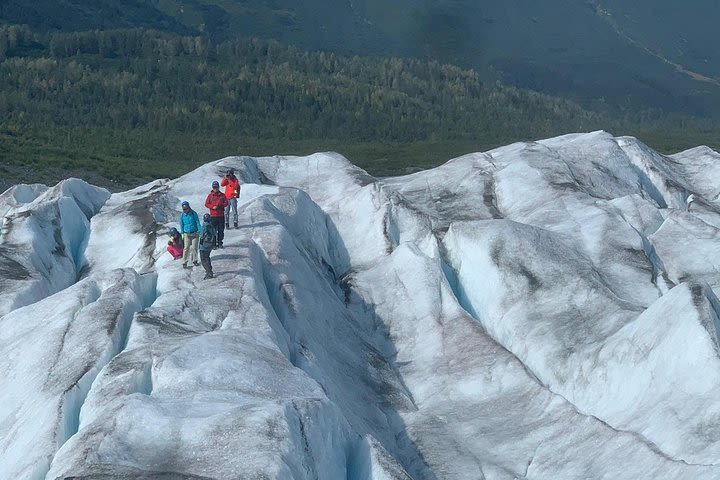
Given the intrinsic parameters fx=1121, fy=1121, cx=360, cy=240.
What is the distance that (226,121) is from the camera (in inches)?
4705

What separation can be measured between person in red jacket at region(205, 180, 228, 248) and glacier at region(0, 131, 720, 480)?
68 cm

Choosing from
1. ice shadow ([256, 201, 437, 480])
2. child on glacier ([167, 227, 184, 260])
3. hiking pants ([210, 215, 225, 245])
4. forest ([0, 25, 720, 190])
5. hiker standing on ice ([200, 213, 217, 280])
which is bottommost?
forest ([0, 25, 720, 190])

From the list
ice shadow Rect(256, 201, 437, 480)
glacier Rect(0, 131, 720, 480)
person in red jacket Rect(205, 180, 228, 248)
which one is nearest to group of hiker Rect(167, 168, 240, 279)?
person in red jacket Rect(205, 180, 228, 248)

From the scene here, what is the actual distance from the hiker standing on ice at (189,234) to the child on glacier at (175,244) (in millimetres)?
1611

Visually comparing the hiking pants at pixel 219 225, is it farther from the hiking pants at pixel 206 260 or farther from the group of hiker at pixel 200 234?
the hiking pants at pixel 206 260

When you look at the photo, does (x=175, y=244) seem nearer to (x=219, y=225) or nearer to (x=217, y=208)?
(x=219, y=225)

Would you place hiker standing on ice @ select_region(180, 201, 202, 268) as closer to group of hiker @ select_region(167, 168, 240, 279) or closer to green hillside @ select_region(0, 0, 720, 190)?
group of hiker @ select_region(167, 168, 240, 279)

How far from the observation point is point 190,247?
1340 inches

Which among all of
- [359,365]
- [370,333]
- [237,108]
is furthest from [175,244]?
[237,108]

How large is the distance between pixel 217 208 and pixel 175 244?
6.21 ft

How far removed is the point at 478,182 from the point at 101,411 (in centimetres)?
2873

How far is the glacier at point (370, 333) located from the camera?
958 inches

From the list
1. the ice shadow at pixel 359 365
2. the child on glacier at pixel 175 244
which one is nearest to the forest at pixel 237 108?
the ice shadow at pixel 359 365

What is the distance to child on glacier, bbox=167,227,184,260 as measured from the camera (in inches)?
1412
